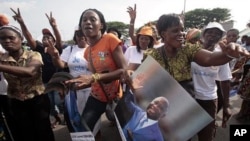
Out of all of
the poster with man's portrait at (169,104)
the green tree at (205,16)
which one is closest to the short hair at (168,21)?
the poster with man's portrait at (169,104)

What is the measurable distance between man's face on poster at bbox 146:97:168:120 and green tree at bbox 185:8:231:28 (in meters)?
54.5

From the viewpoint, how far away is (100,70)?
2.29m

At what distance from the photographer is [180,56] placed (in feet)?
6.26

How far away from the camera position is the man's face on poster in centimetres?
148

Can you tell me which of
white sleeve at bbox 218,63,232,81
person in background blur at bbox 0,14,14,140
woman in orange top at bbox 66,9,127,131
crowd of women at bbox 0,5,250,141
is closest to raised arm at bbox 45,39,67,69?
crowd of women at bbox 0,5,250,141

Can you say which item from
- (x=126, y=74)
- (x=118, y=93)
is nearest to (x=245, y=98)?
(x=118, y=93)

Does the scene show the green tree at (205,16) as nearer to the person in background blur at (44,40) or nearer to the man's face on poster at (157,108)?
the person in background blur at (44,40)

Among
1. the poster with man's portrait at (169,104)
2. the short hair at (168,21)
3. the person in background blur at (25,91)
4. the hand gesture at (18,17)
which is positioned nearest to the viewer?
the poster with man's portrait at (169,104)

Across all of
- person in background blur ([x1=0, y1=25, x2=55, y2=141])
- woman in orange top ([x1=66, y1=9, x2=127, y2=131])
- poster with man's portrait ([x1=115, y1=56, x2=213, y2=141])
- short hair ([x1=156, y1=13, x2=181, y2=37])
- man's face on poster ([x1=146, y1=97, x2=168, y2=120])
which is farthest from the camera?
person in background blur ([x1=0, y1=25, x2=55, y2=141])

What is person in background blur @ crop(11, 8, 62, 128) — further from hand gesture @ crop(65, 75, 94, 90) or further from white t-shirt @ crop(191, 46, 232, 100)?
white t-shirt @ crop(191, 46, 232, 100)

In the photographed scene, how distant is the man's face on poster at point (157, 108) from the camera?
148 cm

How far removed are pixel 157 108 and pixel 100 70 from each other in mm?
930

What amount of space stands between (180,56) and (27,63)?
150cm

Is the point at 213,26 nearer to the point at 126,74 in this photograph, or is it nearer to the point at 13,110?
the point at 126,74
